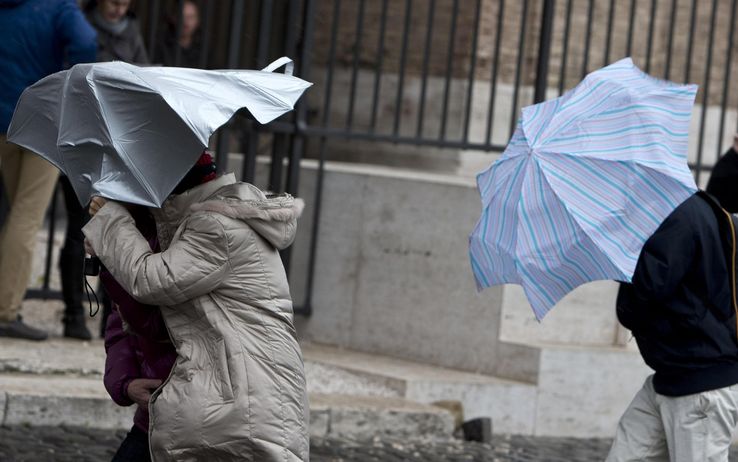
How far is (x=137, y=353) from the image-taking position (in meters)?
3.87

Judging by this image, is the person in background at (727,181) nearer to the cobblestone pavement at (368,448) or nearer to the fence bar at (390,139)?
the cobblestone pavement at (368,448)

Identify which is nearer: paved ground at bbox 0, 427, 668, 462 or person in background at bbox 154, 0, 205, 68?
paved ground at bbox 0, 427, 668, 462

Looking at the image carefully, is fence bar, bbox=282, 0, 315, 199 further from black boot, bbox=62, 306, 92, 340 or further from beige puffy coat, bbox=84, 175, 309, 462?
beige puffy coat, bbox=84, 175, 309, 462

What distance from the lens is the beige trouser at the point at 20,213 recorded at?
22.7 feet

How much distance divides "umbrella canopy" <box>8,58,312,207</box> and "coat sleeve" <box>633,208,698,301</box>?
1388 mm

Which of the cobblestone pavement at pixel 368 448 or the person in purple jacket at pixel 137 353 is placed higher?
the person in purple jacket at pixel 137 353

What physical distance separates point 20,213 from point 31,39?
868 millimetres

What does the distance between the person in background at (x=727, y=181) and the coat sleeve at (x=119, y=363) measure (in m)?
2.80

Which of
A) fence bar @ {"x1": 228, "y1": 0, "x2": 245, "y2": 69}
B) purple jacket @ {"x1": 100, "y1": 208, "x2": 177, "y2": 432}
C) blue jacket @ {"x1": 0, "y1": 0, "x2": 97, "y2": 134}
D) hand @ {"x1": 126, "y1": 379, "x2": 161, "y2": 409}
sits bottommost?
hand @ {"x1": 126, "y1": 379, "x2": 161, "y2": 409}

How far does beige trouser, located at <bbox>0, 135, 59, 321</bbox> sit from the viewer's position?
22.7ft

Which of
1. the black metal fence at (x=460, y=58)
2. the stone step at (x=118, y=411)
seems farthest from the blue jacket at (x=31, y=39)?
the black metal fence at (x=460, y=58)

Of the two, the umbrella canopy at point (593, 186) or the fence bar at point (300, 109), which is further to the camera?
the fence bar at point (300, 109)

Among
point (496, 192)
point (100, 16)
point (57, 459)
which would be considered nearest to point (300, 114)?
point (100, 16)

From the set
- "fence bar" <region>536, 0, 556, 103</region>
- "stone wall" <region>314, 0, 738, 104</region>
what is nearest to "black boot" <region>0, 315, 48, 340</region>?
"fence bar" <region>536, 0, 556, 103</region>
